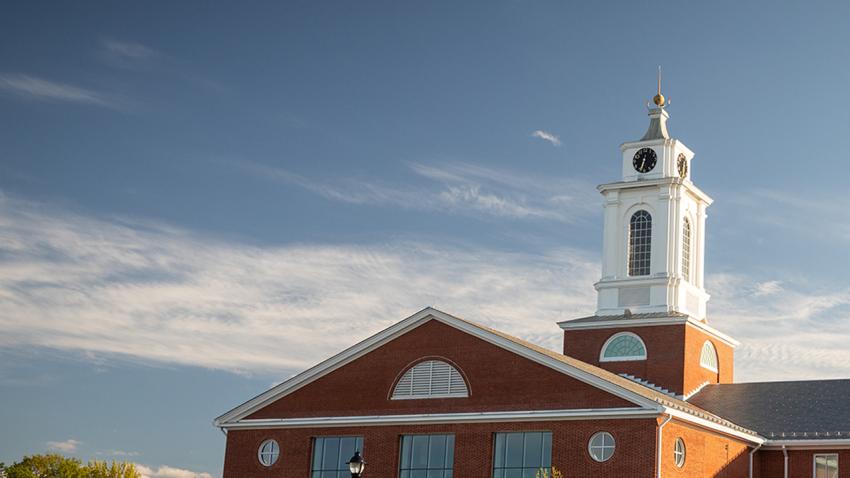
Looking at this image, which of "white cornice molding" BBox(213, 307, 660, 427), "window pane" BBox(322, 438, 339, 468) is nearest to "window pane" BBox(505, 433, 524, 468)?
"white cornice molding" BBox(213, 307, 660, 427)

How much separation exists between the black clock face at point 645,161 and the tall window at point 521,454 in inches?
591

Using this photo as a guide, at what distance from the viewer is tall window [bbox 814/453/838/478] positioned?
3788cm

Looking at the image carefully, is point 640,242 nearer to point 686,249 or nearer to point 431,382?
point 686,249

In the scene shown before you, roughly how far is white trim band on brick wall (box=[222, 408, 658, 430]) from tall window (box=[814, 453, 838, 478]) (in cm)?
787

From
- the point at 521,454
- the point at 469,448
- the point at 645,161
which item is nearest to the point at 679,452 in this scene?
the point at 521,454

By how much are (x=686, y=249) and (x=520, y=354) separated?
42.4 feet

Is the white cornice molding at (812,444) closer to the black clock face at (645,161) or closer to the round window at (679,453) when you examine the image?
the round window at (679,453)

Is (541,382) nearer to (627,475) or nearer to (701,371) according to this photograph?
(627,475)

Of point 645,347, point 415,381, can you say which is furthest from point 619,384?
point 645,347

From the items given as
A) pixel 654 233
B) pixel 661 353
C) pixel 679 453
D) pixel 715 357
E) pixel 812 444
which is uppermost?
pixel 654 233

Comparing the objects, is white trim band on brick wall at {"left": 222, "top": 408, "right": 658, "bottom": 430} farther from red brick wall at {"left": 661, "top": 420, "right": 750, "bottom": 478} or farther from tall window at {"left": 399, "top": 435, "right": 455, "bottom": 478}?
red brick wall at {"left": 661, "top": 420, "right": 750, "bottom": 478}

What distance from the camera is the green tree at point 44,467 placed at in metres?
59.9

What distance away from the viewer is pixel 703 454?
3588cm

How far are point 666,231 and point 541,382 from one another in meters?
12.2
